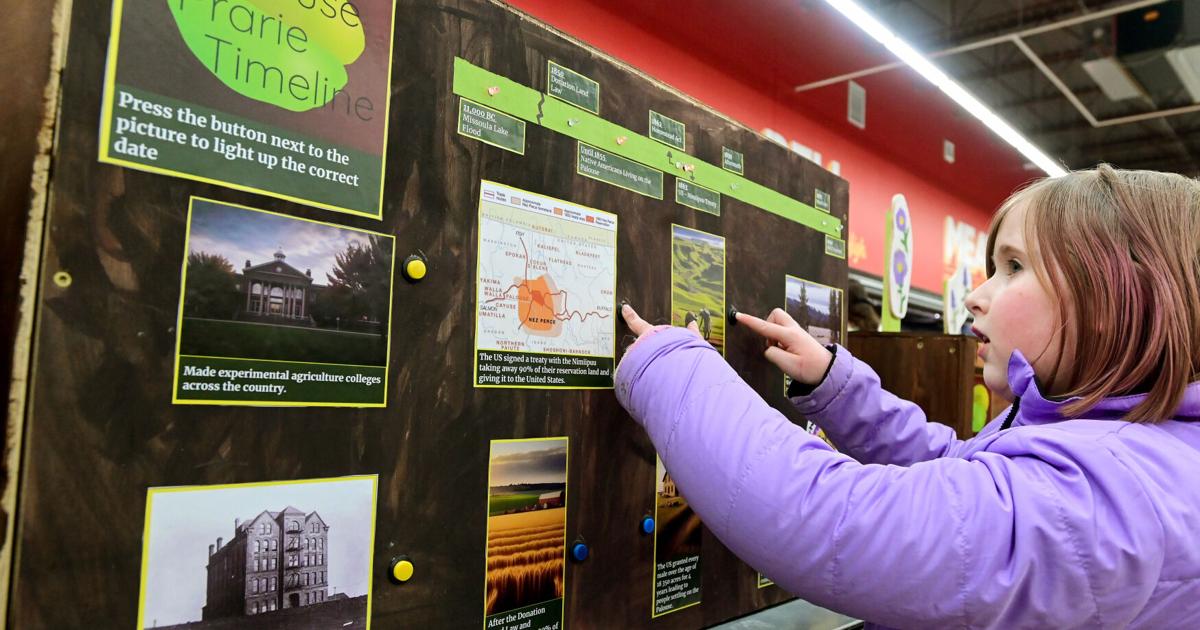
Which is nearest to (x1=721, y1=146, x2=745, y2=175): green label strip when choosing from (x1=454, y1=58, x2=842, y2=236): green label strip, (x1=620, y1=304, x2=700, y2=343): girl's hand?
(x1=454, y1=58, x2=842, y2=236): green label strip

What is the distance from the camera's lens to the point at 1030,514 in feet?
2.25

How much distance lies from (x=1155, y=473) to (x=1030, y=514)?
0.14m

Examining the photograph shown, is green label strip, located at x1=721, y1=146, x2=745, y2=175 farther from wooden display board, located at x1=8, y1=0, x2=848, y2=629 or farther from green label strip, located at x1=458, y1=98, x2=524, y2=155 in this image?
green label strip, located at x1=458, y1=98, x2=524, y2=155

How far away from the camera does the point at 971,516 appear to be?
2.31ft

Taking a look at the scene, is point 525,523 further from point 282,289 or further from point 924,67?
point 924,67

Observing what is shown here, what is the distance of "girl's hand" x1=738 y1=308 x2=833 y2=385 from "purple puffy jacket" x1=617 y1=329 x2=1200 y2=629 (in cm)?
40

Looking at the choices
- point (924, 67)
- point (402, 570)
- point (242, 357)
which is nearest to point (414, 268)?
point (242, 357)

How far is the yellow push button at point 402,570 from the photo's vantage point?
77 centimetres

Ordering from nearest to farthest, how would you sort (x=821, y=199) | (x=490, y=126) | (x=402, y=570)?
(x=402, y=570), (x=490, y=126), (x=821, y=199)

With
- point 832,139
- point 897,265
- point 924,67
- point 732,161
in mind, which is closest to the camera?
point 732,161

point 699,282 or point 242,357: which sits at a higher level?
point 699,282

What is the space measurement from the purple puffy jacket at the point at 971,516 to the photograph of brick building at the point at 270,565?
377mm

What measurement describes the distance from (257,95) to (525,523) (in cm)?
55

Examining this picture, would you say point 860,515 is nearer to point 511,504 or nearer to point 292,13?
point 511,504
